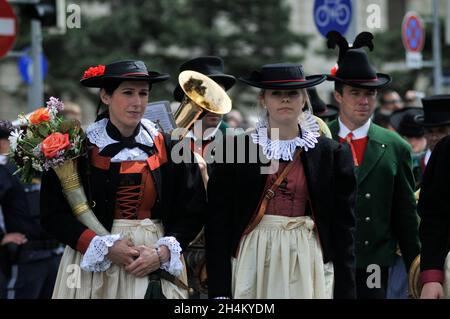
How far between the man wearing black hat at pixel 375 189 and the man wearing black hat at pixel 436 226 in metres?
1.39

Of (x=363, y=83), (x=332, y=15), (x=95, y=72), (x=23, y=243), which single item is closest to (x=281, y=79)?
(x=95, y=72)

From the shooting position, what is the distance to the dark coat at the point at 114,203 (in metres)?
6.00

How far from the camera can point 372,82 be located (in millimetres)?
7449

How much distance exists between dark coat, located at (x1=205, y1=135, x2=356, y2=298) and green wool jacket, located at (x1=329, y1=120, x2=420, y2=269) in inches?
59.3

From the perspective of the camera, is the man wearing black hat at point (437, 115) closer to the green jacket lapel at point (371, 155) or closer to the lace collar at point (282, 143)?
the green jacket lapel at point (371, 155)

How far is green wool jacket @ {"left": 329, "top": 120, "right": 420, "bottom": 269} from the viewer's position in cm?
735

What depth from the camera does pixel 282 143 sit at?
5.88 m

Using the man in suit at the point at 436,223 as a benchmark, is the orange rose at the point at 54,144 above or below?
above

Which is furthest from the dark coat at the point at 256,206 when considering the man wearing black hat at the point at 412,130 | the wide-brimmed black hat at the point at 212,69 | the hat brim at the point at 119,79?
the man wearing black hat at the point at 412,130

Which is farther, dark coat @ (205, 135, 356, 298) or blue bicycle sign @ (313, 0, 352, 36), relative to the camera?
blue bicycle sign @ (313, 0, 352, 36)

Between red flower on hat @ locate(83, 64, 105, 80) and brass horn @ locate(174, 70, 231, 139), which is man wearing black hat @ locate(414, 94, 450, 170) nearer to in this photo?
brass horn @ locate(174, 70, 231, 139)

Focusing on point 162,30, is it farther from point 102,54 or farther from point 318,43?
point 318,43

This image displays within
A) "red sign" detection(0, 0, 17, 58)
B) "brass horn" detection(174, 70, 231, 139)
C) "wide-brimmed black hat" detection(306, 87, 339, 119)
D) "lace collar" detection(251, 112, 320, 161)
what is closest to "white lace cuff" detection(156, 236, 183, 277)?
"lace collar" detection(251, 112, 320, 161)
